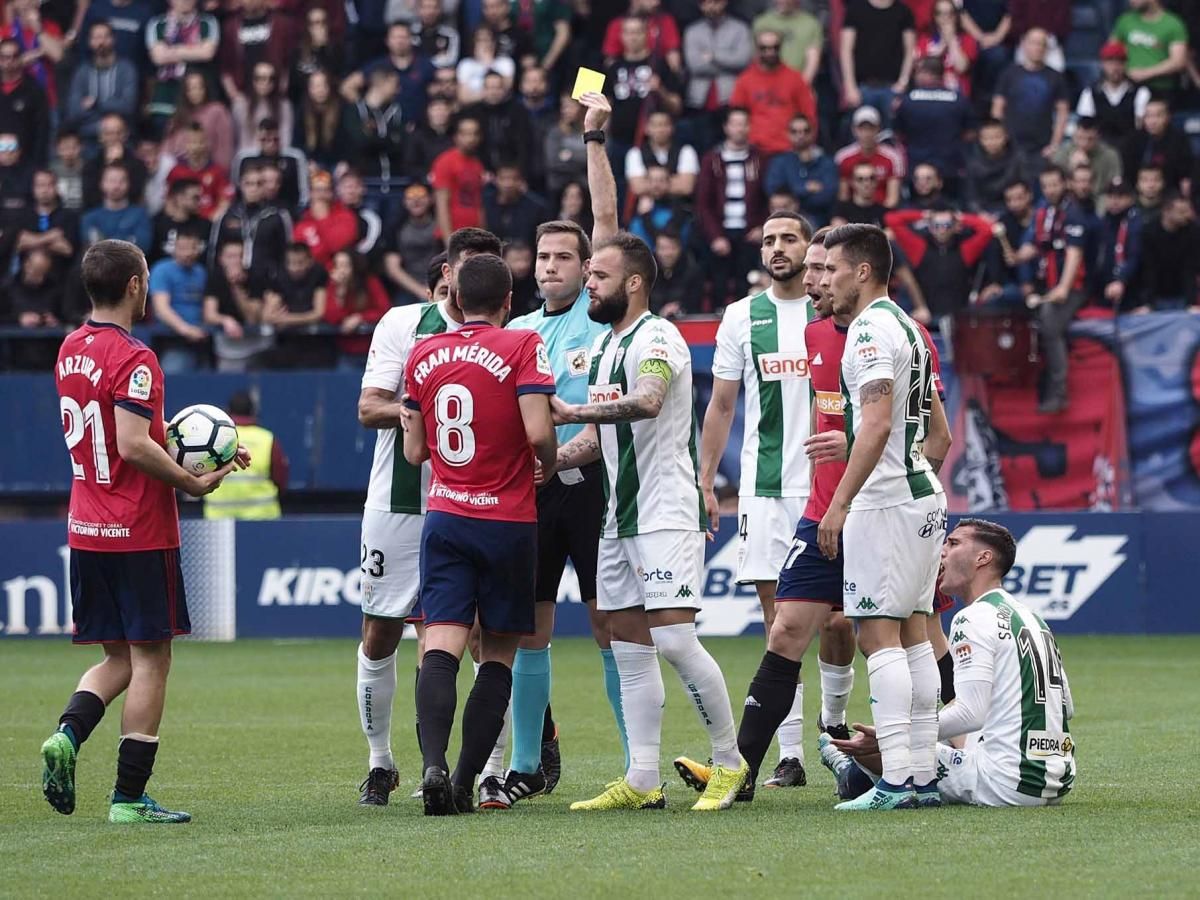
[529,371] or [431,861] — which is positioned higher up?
[529,371]

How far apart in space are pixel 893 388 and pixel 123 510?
3154mm

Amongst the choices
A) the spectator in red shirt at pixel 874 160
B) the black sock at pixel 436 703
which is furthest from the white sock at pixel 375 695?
the spectator in red shirt at pixel 874 160

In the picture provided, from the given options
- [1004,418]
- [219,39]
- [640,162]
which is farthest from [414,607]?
[219,39]

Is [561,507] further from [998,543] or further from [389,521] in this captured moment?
[998,543]

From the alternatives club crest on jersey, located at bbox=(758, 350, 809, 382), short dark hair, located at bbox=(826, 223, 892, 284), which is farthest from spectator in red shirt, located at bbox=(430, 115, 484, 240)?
short dark hair, located at bbox=(826, 223, 892, 284)

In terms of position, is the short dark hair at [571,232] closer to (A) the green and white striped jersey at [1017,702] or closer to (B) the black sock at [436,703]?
(B) the black sock at [436,703]

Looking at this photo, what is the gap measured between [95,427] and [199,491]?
1.65ft

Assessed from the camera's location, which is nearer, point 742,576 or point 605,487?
point 605,487

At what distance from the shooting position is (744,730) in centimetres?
813

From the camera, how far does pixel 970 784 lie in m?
7.70

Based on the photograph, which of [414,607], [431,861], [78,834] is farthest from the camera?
[414,607]

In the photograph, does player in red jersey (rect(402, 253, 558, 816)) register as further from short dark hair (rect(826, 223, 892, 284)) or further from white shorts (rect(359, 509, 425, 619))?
short dark hair (rect(826, 223, 892, 284))

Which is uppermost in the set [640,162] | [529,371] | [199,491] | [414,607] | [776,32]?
[776,32]

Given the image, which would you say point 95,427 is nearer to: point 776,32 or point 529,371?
point 529,371
